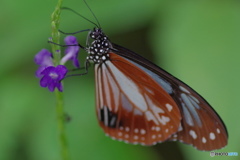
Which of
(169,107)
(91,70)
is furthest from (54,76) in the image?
(91,70)

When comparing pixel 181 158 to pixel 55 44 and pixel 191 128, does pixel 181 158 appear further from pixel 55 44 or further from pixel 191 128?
pixel 55 44

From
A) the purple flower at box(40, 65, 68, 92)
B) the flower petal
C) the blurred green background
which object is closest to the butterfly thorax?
the flower petal

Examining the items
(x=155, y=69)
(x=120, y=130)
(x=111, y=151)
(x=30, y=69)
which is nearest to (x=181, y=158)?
(x=111, y=151)

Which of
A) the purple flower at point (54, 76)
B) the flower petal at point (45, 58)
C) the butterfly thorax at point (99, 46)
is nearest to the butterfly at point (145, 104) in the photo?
the butterfly thorax at point (99, 46)

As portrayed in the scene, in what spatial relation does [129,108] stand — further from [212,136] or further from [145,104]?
[212,136]

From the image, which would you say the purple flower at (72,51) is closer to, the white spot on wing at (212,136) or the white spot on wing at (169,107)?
the white spot on wing at (169,107)
